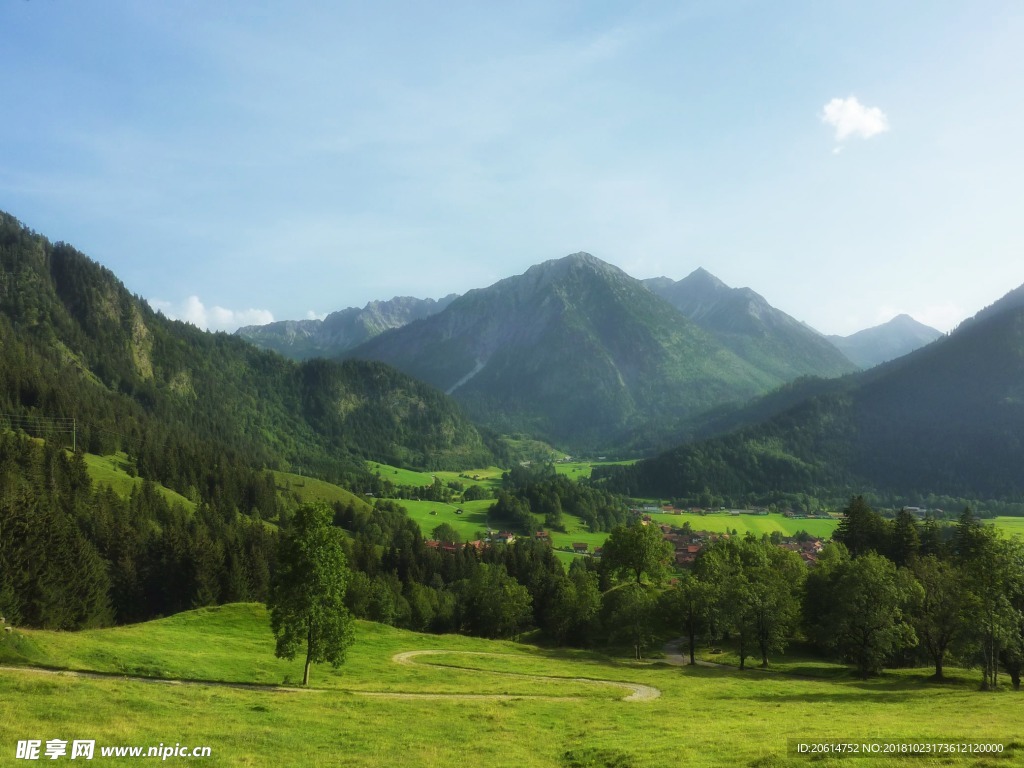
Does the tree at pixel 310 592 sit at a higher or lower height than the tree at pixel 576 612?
higher

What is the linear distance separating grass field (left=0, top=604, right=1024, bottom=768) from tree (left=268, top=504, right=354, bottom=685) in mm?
3787

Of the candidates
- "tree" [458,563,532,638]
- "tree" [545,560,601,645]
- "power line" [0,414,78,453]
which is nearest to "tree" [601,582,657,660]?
"tree" [545,560,601,645]

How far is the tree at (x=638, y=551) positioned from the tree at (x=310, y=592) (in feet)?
211

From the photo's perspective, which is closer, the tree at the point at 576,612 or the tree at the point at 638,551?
the tree at the point at 576,612

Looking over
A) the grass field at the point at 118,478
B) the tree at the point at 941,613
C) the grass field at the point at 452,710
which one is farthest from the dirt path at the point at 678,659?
the grass field at the point at 118,478

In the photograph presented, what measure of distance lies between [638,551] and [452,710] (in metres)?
68.5

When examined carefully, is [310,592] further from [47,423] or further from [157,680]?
[47,423]

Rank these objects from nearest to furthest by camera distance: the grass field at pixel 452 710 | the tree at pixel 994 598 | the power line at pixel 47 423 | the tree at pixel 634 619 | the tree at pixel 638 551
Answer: the grass field at pixel 452 710 → the tree at pixel 994 598 → the tree at pixel 634 619 → the tree at pixel 638 551 → the power line at pixel 47 423

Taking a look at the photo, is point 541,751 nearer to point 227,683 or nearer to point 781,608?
point 227,683

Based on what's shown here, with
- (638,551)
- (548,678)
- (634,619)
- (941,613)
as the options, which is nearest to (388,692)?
(548,678)

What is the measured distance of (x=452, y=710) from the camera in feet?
135

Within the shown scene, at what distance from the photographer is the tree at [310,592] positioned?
49.6 m

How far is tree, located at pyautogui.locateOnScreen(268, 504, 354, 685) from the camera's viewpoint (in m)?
49.6

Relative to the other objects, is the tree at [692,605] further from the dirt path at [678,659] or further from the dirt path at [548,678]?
the dirt path at [548,678]
